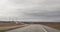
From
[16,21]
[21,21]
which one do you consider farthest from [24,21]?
[16,21]

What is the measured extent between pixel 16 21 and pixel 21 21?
72 cm

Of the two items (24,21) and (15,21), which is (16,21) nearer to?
(15,21)

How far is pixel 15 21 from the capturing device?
36.6ft

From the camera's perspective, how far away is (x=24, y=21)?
11.9m

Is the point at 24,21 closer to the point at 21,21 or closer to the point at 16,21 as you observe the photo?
the point at 21,21

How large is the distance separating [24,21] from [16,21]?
1068 millimetres

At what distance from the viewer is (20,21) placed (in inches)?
455

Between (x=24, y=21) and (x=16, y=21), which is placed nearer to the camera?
(x=16, y=21)

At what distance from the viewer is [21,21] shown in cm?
1161

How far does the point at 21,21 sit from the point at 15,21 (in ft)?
1.94

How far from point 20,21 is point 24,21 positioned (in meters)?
0.43

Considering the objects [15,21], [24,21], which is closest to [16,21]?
[15,21]

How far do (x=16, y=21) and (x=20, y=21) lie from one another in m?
0.65
